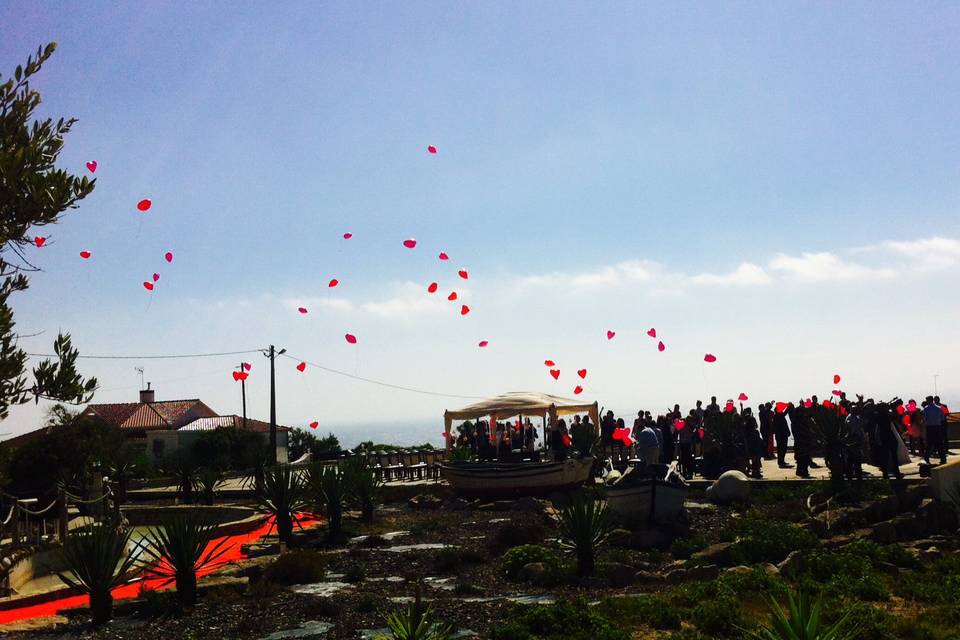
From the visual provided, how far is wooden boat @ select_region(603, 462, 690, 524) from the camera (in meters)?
17.7

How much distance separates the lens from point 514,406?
98.4 ft

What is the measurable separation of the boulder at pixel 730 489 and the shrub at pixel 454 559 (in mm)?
7351

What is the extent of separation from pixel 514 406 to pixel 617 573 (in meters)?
16.9

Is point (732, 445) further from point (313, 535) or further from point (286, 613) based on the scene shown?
point (286, 613)

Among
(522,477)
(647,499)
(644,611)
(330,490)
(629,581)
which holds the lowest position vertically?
(629,581)

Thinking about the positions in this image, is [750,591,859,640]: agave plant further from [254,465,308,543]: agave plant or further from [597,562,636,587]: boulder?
[254,465,308,543]: agave plant

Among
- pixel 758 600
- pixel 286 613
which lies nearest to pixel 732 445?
pixel 758 600

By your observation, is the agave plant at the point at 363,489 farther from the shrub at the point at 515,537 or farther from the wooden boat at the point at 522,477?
the shrub at the point at 515,537

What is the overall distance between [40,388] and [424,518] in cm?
1552

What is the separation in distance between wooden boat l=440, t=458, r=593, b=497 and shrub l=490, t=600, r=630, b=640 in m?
14.9

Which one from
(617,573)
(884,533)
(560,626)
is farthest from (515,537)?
(560,626)

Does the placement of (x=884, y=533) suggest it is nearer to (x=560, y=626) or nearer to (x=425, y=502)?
(x=560, y=626)

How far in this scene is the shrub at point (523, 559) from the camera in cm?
1398

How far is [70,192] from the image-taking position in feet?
26.3
